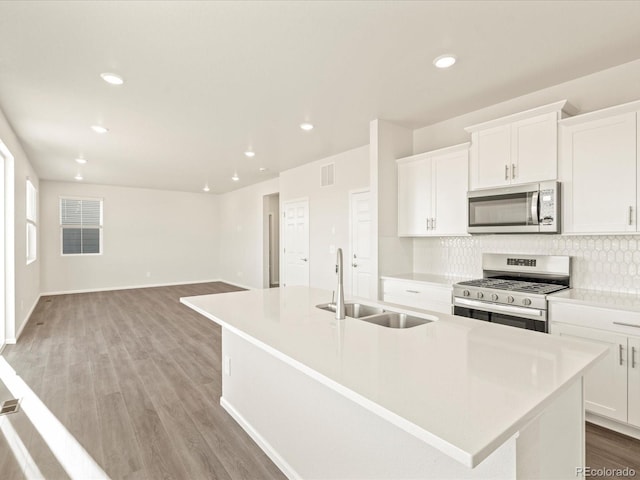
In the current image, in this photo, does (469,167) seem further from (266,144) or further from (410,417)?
(410,417)

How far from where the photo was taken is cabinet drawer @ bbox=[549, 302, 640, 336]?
87.4 inches

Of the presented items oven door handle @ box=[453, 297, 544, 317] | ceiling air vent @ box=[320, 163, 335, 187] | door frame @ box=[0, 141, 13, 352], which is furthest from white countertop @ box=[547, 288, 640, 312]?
door frame @ box=[0, 141, 13, 352]

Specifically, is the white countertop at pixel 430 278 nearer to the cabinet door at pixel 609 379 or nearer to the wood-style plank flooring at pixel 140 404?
the cabinet door at pixel 609 379

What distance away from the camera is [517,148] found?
3.00 meters

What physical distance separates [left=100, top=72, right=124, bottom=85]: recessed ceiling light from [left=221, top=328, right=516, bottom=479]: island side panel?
226 centimetres

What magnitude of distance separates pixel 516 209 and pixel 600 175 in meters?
0.62

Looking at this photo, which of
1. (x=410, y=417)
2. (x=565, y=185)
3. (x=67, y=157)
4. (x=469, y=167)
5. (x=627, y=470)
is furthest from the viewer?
(x=67, y=157)

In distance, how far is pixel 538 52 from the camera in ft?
8.11

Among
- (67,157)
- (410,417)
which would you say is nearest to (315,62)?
(410,417)

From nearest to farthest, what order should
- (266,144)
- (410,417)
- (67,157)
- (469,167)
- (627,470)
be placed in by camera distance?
(410,417) → (627,470) → (469,167) → (266,144) → (67,157)

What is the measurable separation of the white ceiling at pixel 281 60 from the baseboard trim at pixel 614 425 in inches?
103

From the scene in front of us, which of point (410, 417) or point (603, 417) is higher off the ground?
point (410, 417)

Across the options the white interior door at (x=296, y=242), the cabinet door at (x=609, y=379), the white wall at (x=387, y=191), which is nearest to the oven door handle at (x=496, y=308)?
the cabinet door at (x=609, y=379)

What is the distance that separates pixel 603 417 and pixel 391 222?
2.42 meters
